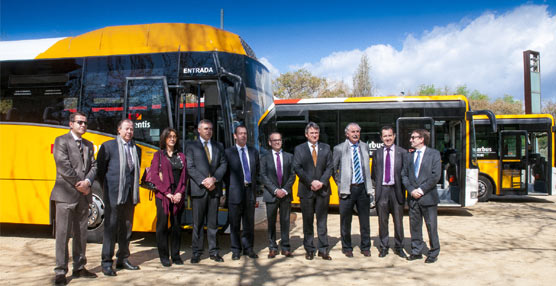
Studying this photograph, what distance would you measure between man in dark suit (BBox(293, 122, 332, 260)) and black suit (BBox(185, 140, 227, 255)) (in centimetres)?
117

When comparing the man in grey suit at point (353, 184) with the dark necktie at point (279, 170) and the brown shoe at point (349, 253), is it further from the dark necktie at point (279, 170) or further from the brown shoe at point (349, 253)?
the dark necktie at point (279, 170)

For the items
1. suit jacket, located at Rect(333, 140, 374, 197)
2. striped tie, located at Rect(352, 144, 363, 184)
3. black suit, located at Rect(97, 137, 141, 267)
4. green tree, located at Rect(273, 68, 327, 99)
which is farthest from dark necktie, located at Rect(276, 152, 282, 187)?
green tree, located at Rect(273, 68, 327, 99)

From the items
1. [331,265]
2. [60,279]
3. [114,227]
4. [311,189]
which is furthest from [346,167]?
[60,279]

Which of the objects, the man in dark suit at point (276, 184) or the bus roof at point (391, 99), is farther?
the bus roof at point (391, 99)

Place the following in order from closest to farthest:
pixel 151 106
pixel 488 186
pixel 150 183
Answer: pixel 150 183 < pixel 151 106 < pixel 488 186

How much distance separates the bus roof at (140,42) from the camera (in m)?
6.79

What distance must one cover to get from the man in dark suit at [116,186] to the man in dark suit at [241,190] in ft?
4.48

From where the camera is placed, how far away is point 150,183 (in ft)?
18.5

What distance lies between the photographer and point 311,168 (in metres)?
6.21

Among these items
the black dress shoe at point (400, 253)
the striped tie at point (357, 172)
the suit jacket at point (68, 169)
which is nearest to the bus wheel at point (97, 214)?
the suit jacket at point (68, 169)

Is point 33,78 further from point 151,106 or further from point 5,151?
point 151,106

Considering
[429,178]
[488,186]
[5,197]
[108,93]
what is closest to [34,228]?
[5,197]

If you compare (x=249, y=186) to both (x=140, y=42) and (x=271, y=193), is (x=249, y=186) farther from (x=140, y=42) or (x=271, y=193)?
(x=140, y=42)

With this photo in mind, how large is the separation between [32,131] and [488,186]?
12443 mm
